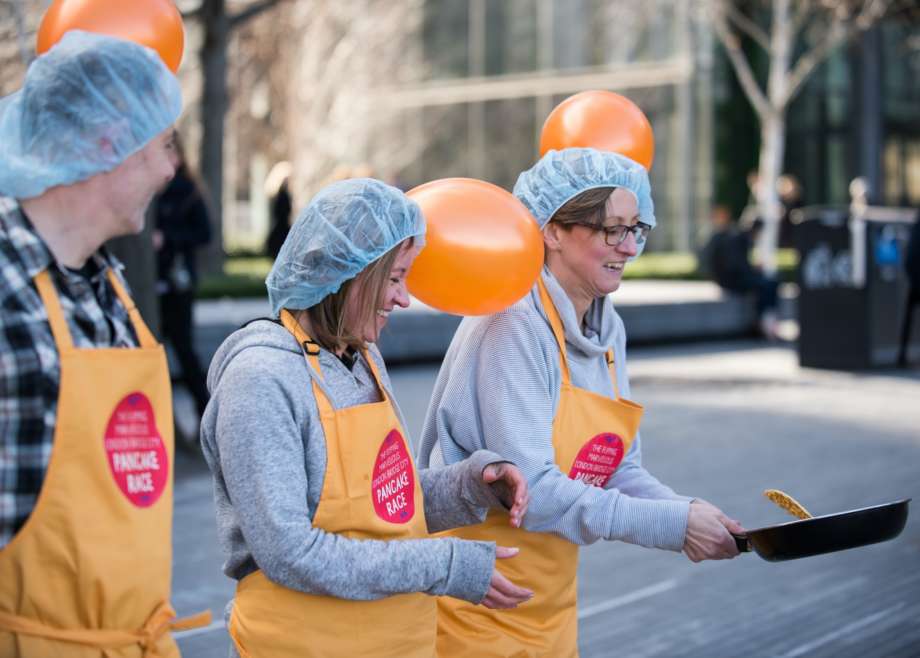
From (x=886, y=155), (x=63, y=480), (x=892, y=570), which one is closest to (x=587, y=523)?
(x=63, y=480)

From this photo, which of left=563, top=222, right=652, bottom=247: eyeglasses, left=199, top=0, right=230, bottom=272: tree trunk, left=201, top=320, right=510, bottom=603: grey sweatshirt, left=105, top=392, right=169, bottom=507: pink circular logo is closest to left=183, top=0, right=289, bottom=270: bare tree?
left=199, top=0, right=230, bottom=272: tree trunk

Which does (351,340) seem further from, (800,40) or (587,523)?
(800,40)

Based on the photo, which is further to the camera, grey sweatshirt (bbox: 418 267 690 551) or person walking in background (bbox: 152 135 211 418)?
person walking in background (bbox: 152 135 211 418)

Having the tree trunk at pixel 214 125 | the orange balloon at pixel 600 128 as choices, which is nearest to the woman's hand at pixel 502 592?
the orange balloon at pixel 600 128

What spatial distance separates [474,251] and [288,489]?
2.43 ft

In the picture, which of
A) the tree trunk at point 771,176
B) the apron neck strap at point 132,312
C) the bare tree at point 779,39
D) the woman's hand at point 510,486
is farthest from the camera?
the tree trunk at point 771,176

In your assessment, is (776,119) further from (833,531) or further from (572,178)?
(833,531)

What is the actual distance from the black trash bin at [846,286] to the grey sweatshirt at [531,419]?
10790 millimetres

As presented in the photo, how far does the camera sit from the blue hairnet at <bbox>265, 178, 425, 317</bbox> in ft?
7.74

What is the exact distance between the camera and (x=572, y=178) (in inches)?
120

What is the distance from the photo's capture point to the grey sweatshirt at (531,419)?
278cm

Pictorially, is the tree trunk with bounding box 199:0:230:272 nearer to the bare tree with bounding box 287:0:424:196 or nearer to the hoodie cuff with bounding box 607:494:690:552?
the bare tree with bounding box 287:0:424:196

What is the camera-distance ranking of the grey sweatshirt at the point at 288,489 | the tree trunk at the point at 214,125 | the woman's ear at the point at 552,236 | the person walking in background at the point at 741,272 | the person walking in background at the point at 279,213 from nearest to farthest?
the grey sweatshirt at the point at 288,489
the woman's ear at the point at 552,236
the person walking in background at the point at 279,213
the person walking in background at the point at 741,272
the tree trunk at the point at 214,125

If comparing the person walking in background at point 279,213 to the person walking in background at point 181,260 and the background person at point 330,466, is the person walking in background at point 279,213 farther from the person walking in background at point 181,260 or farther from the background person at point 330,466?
the background person at point 330,466
